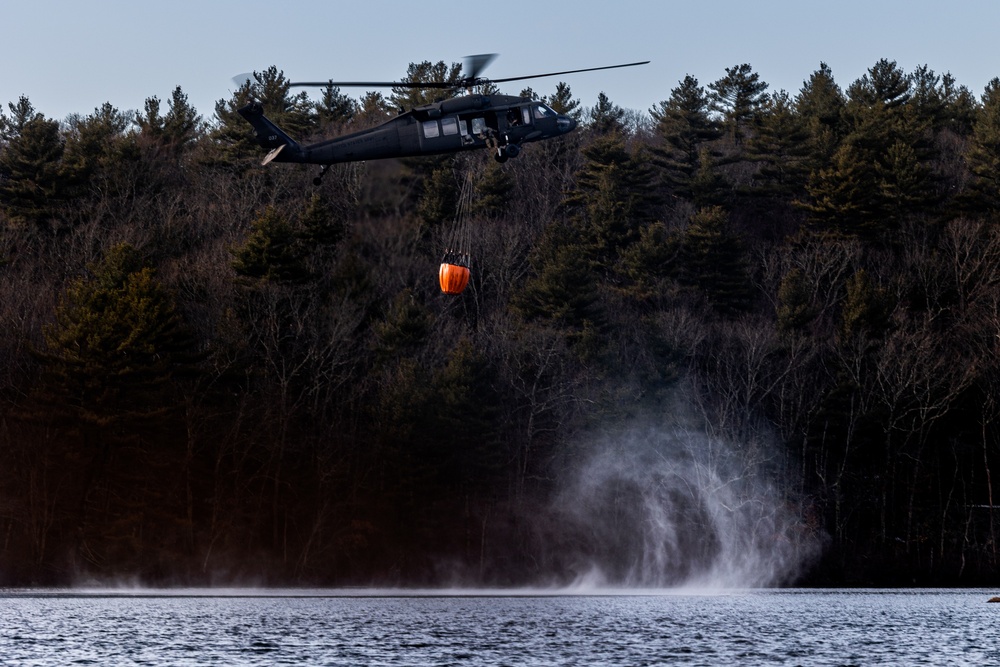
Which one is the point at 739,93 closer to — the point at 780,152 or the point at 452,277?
the point at 780,152

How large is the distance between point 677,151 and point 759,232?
15.8 meters

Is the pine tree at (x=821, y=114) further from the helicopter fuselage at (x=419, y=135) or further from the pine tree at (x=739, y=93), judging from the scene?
the helicopter fuselage at (x=419, y=135)

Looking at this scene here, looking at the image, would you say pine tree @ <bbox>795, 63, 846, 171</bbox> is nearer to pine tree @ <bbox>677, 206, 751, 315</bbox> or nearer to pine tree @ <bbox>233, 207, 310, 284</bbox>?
pine tree @ <bbox>677, 206, 751, 315</bbox>

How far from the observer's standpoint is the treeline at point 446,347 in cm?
8538

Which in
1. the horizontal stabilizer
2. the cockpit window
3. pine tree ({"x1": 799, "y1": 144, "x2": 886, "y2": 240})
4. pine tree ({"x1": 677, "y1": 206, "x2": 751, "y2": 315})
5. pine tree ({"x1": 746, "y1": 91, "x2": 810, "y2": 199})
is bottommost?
the horizontal stabilizer

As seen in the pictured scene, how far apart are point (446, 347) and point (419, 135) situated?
52535 mm

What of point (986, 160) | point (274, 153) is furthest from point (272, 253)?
point (986, 160)

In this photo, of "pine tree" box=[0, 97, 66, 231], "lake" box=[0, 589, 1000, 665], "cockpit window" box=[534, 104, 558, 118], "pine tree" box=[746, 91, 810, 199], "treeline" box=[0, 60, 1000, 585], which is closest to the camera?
"lake" box=[0, 589, 1000, 665]

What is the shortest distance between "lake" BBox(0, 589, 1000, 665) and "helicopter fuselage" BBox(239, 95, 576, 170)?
18.0 meters

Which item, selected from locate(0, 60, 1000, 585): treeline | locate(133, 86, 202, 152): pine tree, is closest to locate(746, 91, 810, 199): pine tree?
locate(0, 60, 1000, 585): treeline

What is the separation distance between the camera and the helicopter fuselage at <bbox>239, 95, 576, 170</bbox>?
53906 millimetres

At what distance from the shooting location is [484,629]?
191ft

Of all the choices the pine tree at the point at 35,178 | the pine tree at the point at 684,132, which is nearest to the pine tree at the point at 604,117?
the pine tree at the point at 684,132

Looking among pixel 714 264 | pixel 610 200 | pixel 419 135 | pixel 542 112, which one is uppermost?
pixel 610 200
